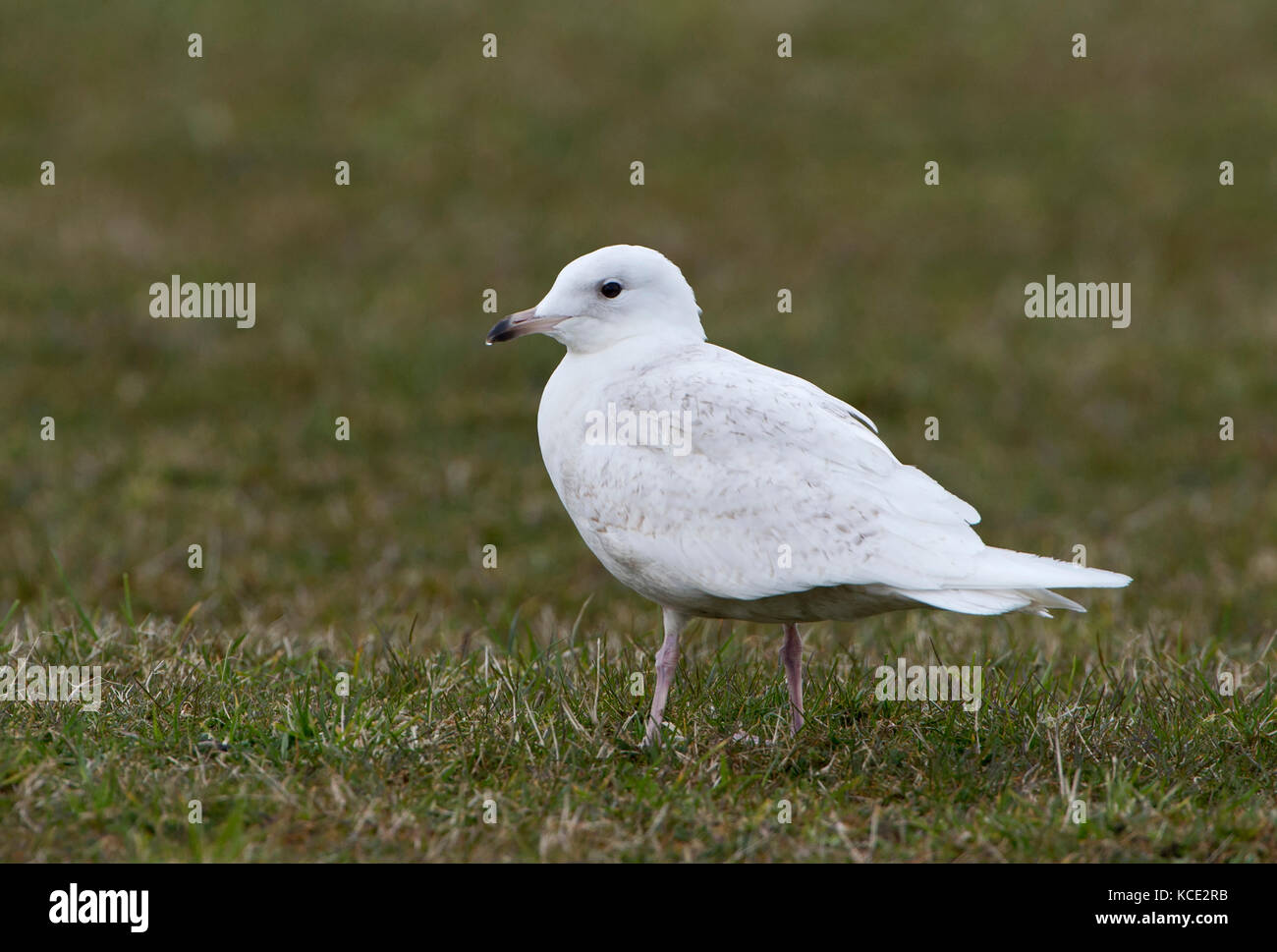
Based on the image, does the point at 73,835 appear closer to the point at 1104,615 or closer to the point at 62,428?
the point at 1104,615

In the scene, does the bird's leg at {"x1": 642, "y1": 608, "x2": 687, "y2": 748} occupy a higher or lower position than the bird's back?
lower

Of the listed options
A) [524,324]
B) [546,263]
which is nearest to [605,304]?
[524,324]

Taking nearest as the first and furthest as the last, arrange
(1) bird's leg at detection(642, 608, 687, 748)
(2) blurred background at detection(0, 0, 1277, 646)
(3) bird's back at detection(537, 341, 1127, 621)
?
(3) bird's back at detection(537, 341, 1127, 621) → (1) bird's leg at detection(642, 608, 687, 748) → (2) blurred background at detection(0, 0, 1277, 646)

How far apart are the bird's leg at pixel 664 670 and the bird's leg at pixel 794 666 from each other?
39 centimetres

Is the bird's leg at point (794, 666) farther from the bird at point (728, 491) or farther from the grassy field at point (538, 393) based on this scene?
the grassy field at point (538, 393)

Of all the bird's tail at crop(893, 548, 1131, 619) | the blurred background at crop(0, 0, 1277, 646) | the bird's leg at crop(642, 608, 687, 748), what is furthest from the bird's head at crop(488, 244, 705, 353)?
the blurred background at crop(0, 0, 1277, 646)

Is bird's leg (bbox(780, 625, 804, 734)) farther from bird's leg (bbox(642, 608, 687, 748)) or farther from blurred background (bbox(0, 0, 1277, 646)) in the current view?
blurred background (bbox(0, 0, 1277, 646))

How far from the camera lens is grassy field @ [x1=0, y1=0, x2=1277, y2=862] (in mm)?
4688

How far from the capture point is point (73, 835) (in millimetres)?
4316

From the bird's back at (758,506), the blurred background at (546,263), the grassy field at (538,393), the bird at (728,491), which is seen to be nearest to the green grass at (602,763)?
the grassy field at (538,393)

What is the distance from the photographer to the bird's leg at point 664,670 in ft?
16.3

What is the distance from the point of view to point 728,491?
188 inches

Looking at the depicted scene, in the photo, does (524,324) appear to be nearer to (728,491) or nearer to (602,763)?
(728,491)

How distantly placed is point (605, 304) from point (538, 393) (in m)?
7.13
